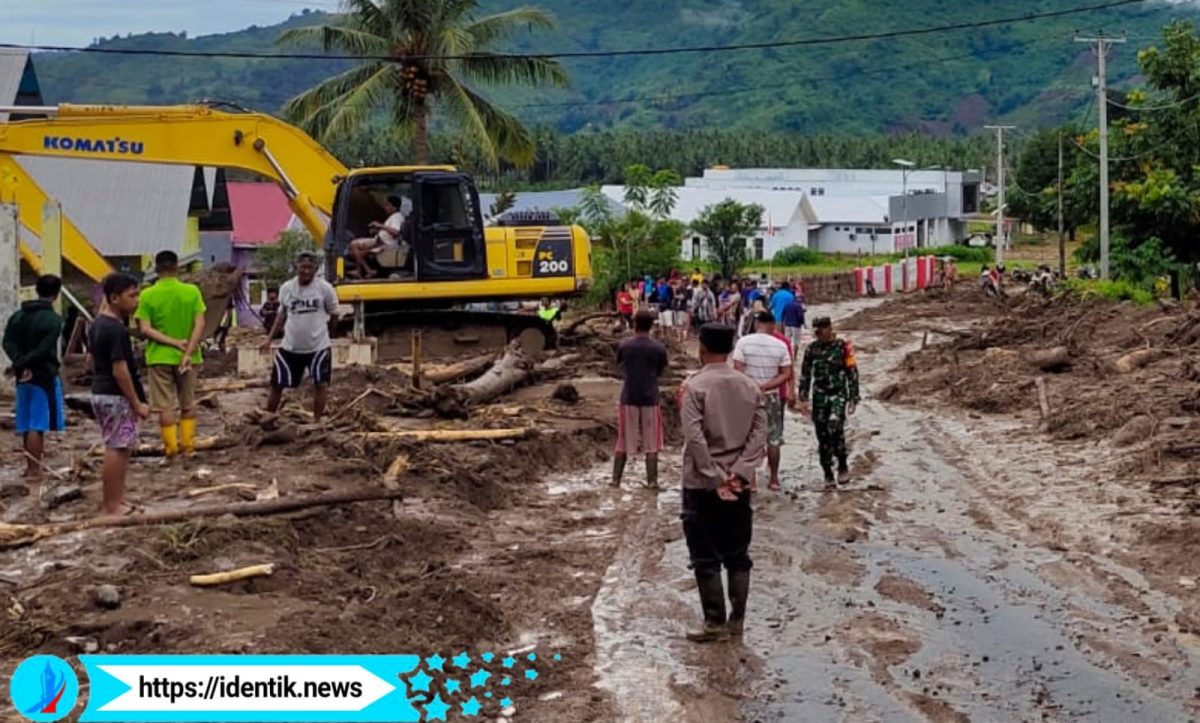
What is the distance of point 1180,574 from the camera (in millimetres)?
11016

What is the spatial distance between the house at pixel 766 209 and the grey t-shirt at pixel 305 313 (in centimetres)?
7167

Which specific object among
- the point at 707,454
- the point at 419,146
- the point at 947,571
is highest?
the point at 419,146

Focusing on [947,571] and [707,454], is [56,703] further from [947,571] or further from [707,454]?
[947,571]

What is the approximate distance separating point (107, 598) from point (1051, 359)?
1869 centimetres

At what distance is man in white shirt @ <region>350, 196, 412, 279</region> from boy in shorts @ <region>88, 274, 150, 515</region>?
12771 millimetres

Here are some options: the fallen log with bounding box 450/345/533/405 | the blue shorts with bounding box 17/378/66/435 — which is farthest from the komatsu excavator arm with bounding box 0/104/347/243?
the blue shorts with bounding box 17/378/66/435

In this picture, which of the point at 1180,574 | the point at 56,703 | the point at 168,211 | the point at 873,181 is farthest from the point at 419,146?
the point at 873,181

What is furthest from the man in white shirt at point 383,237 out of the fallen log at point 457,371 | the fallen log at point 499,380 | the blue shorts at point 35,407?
the blue shorts at point 35,407

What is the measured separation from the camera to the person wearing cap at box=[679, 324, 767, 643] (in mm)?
9445

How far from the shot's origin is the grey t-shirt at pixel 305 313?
48.8ft

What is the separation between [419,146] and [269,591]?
89.6 ft

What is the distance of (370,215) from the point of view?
24000 mm

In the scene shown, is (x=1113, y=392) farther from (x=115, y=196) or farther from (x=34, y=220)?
(x=115, y=196)

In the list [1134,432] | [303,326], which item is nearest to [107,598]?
[303,326]
